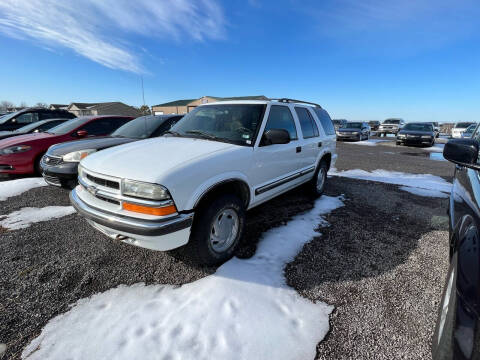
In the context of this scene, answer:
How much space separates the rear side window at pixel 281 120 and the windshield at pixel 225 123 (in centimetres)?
16

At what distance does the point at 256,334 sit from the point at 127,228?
4.48ft

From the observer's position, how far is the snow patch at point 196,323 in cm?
168

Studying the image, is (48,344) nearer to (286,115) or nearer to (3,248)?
(3,248)

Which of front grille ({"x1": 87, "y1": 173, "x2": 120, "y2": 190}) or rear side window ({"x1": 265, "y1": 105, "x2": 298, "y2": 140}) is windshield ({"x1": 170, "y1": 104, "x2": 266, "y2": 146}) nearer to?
rear side window ({"x1": 265, "y1": 105, "x2": 298, "y2": 140})

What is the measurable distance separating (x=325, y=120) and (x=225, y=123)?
2762mm

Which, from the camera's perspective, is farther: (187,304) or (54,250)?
(54,250)

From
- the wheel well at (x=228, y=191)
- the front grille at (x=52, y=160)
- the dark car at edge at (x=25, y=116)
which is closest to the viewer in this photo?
the wheel well at (x=228, y=191)

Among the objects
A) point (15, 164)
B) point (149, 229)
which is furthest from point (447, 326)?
point (15, 164)

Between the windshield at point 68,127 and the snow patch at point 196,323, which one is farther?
the windshield at point 68,127

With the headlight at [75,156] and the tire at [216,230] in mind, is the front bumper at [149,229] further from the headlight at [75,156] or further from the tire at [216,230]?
the headlight at [75,156]

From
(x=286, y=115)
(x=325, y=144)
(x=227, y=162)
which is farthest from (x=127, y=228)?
(x=325, y=144)

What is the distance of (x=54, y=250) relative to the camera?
2.87 m

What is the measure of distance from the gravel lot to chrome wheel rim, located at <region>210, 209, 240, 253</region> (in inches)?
10.2

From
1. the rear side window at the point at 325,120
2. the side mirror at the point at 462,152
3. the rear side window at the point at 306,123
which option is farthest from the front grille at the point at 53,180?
the side mirror at the point at 462,152
